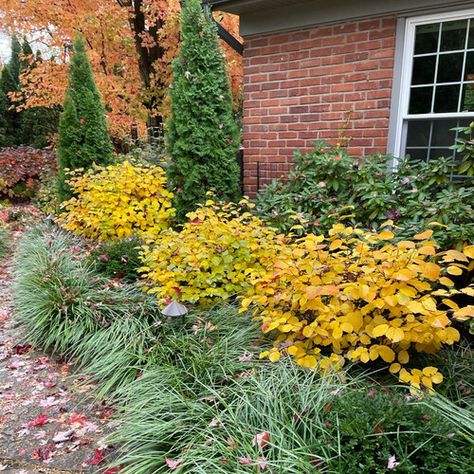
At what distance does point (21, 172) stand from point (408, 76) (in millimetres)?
9580

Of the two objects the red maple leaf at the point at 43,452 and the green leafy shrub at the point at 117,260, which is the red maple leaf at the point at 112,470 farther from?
the green leafy shrub at the point at 117,260

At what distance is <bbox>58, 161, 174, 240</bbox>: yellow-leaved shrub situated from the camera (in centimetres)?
528

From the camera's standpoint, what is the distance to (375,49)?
4809mm

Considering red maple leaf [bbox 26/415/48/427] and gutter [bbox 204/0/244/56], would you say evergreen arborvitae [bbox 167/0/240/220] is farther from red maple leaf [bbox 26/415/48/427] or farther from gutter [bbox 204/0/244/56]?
red maple leaf [bbox 26/415/48/427]

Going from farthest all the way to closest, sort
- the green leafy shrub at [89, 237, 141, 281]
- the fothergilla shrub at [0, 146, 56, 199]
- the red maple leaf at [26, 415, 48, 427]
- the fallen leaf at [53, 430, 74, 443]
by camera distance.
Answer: the fothergilla shrub at [0, 146, 56, 199] < the green leafy shrub at [89, 237, 141, 281] < the red maple leaf at [26, 415, 48, 427] < the fallen leaf at [53, 430, 74, 443]

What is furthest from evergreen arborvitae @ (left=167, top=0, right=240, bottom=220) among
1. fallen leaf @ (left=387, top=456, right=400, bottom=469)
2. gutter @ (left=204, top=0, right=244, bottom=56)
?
fallen leaf @ (left=387, top=456, right=400, bottom=469)

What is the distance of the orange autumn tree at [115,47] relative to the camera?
10.2 metres

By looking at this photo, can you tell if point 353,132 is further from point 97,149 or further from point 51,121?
point 51,121

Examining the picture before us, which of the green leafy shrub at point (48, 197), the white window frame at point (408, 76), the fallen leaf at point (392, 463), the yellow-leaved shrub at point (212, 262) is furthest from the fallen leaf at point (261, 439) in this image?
the green leafy shrub at point (48, 197)

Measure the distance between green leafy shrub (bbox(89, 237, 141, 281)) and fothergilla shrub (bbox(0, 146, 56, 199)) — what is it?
644 cm

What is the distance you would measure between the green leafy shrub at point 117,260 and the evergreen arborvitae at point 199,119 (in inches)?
37.8

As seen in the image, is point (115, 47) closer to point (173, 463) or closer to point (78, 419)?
point (78, 419)

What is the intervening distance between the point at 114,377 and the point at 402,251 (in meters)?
2.15

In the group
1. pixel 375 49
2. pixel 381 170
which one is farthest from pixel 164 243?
pixel 375 49
